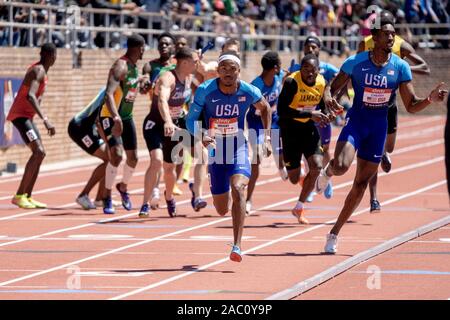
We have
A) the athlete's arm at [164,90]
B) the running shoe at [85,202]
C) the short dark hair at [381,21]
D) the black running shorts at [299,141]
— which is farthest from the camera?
the running shoe at [85,202]

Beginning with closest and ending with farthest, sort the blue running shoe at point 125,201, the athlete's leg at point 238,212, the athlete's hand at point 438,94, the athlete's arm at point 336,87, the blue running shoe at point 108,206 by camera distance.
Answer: the athlete's hand at point 438,94 < the athlete's leg at point 238,212 < the athlete's arm at point 336,87 < the blue running shoe at point 108,206 < the blue running shoe at point 125,201

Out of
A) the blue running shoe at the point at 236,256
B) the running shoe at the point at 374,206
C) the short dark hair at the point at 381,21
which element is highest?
the short dark hair at the point at 381,21

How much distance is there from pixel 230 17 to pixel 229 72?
28.1 m

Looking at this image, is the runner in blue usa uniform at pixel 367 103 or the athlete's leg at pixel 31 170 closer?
the runner in blue usa uniform at pixel 367 103

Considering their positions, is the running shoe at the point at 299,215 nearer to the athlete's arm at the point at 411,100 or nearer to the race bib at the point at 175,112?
the race bib at the point at 175,112

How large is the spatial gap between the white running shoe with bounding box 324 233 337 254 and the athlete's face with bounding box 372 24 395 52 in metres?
2.07

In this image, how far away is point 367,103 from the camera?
15.5 meters

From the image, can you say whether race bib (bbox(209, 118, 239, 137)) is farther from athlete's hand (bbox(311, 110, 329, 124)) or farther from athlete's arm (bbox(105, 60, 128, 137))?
athlete's arm (bbox(105, 60, 128, 137))

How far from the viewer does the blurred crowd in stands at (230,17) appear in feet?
95.9

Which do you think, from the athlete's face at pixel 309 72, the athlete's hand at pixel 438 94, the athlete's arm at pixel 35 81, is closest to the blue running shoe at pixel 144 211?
the athlete's arm at pixel 35 81

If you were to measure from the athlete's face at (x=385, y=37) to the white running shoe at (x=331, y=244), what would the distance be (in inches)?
81.3

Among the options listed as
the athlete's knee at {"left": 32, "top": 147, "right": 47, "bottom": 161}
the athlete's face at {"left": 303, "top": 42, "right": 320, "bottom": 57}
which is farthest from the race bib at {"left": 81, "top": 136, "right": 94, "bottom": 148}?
the athlete's face at {"left": 303, "top": 42, "right": 320, "bottom": 57}

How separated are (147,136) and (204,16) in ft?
64.6

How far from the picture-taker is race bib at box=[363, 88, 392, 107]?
15477mm
